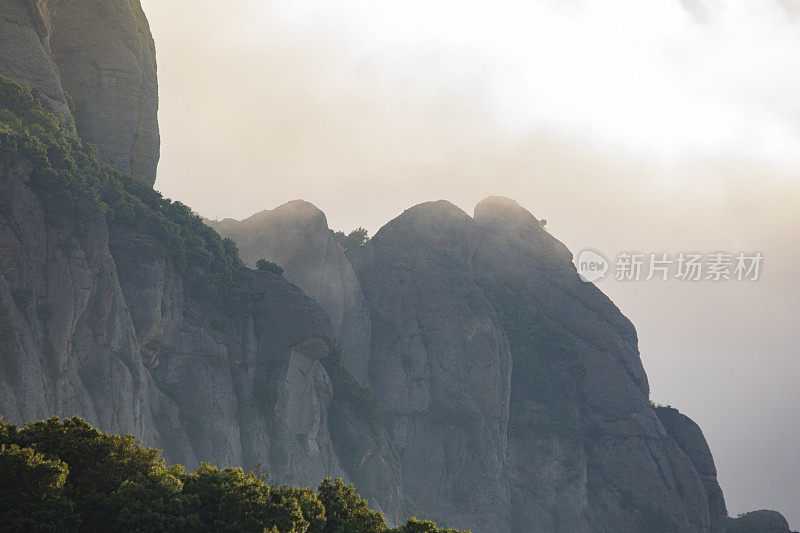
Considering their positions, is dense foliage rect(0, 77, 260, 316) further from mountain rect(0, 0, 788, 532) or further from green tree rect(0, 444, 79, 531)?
green tree rect(0, 444, 79, 531)

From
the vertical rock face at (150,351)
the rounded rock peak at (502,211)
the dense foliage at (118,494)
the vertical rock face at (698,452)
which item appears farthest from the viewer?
the rounded rock peak at (502,211)

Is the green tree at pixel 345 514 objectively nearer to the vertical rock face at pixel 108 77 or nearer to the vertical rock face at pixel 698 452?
the vertical rock face at pixel 108 77

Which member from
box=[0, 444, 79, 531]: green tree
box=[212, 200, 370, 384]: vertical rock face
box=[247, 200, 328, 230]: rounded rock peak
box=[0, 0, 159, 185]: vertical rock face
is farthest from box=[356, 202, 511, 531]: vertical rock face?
box=[0, 444, 79, 531]: green tree

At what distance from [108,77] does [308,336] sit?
109ft

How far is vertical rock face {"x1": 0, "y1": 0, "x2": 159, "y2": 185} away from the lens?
7756 centimetres

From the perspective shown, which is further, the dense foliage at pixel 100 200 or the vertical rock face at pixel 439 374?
the vertical rock face at pixel 439 374

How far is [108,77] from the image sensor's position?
79562mm

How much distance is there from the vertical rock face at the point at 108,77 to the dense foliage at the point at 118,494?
154 feet

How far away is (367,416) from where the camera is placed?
3467 inches

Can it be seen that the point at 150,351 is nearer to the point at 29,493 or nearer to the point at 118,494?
the point at 118,494

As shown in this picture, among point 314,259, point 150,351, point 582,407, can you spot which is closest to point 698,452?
point 582,407

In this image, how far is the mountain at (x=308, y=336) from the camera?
5875cm

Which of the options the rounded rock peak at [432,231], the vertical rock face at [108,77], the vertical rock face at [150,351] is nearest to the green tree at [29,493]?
the vertical rock face at [150,351]

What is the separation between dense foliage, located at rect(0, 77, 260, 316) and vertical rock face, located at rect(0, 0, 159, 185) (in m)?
6.52
